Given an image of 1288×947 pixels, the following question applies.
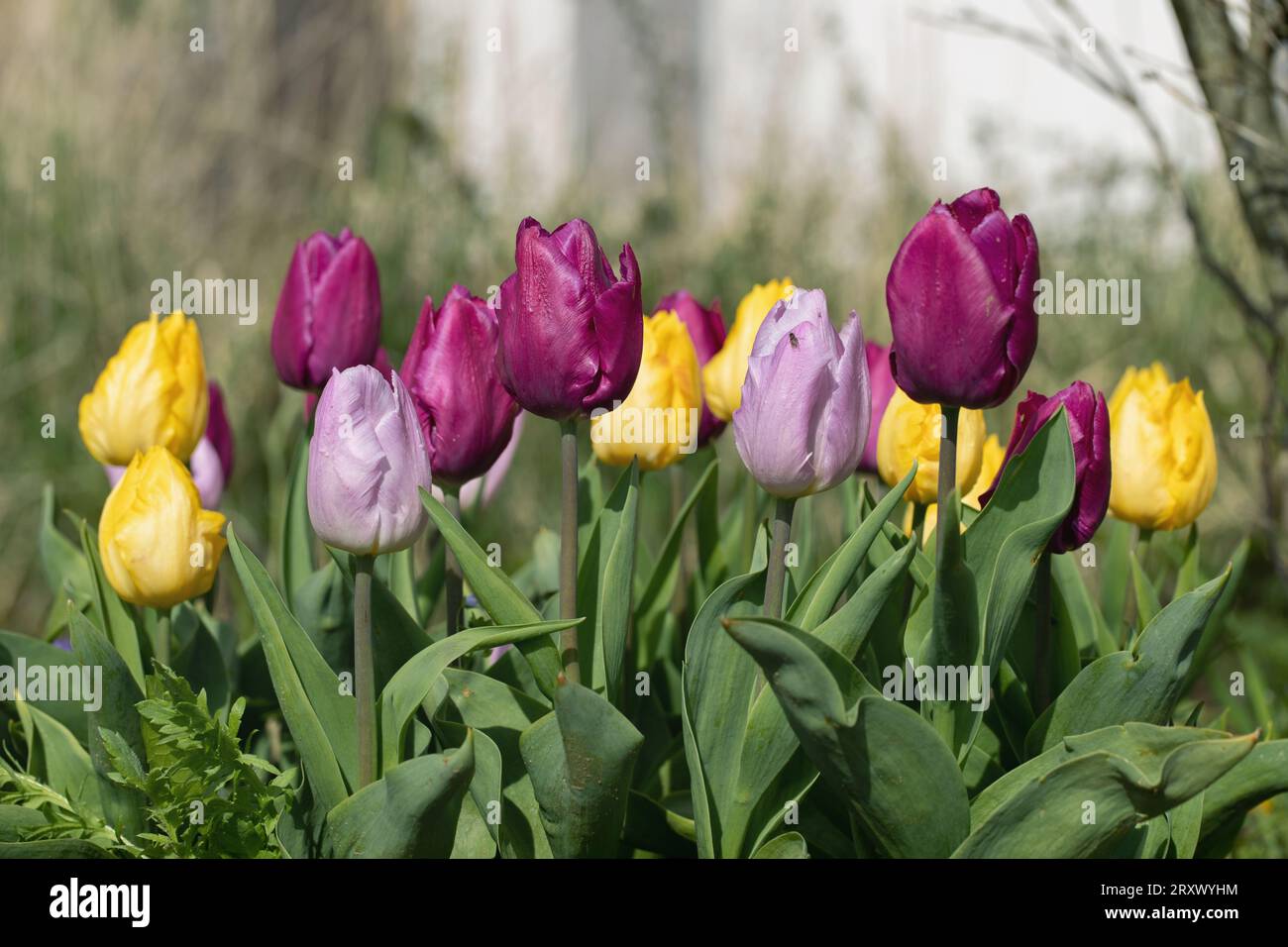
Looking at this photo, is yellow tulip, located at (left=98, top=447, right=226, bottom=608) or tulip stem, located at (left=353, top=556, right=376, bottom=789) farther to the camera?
yellow tulip, located at (left=98, top=447, right=226, bottom=608)

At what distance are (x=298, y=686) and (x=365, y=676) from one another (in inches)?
2.4

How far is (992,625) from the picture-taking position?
1.03m

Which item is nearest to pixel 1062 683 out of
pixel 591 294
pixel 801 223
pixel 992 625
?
pixel 992 625

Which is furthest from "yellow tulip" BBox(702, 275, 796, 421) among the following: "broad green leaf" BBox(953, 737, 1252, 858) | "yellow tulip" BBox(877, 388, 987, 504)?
"broad green leaf" BBox(953, 737, 1252, 858)

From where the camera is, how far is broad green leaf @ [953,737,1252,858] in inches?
34.2

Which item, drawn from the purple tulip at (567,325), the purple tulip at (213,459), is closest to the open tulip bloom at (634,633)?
the purple tulip at (567,325)

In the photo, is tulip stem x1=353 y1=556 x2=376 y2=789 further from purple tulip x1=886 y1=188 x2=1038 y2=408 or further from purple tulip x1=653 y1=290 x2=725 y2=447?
purple tulip x1=653 y1=290 x2=725 y2=447

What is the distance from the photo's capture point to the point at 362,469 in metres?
0.96

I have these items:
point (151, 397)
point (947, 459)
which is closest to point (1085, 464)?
point (947, 459)

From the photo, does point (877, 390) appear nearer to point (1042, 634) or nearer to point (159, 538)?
point (1042, 634)

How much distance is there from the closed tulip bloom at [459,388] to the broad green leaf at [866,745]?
0.34m

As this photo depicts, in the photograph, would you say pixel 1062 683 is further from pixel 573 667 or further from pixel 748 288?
pixel 748 288

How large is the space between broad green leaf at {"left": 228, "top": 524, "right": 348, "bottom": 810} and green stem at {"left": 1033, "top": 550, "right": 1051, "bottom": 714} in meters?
0.58
